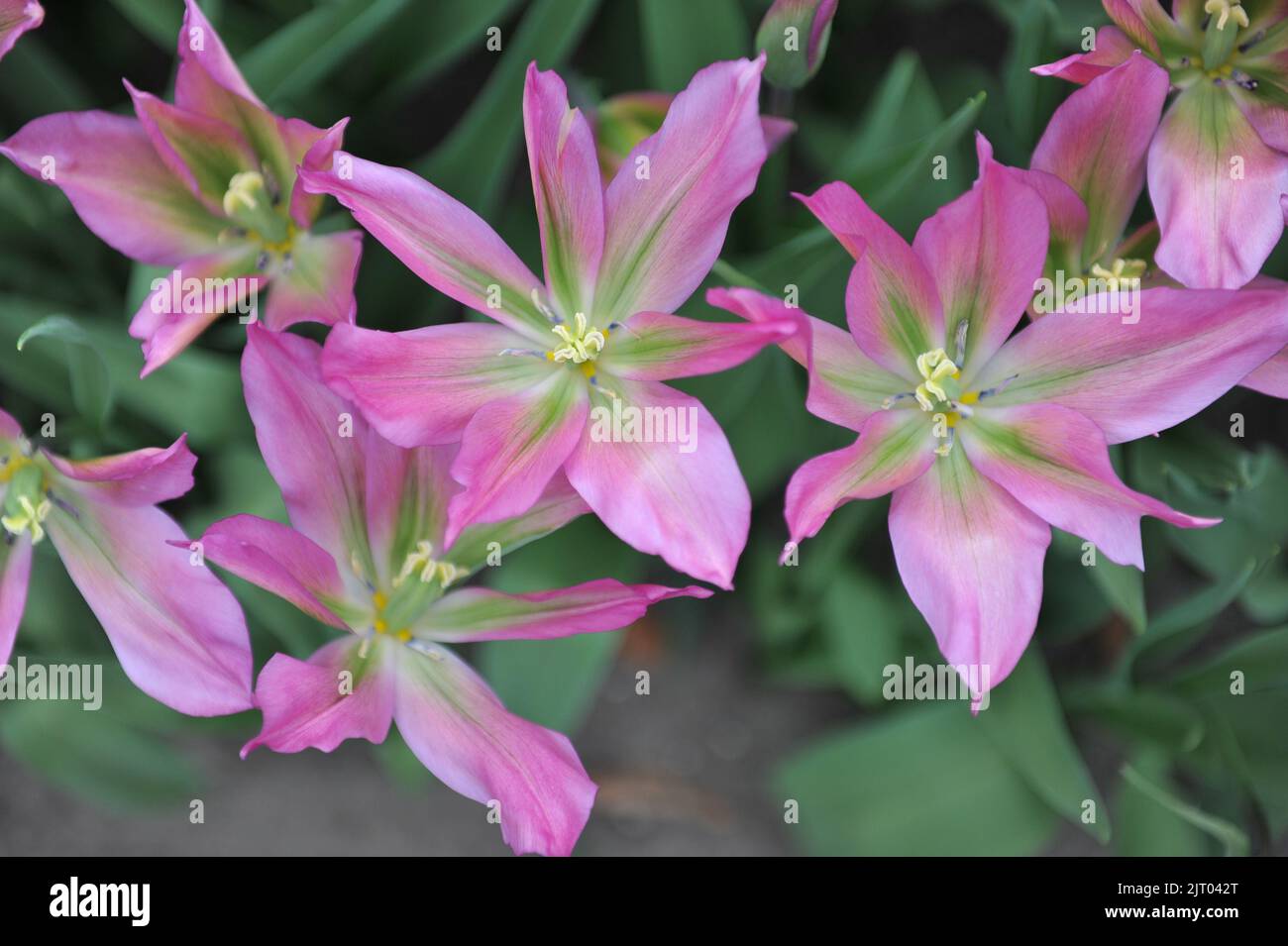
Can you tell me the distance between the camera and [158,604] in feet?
2.98

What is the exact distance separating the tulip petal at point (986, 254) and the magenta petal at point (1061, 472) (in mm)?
58

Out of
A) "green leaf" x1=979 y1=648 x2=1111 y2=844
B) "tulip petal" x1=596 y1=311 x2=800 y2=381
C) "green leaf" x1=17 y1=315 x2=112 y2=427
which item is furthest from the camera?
"green leaf" x1=979 y1=648 x2=1111 y2=844

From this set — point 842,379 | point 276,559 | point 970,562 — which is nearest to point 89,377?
point 276,559

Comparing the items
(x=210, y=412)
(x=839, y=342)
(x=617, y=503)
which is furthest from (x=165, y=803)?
(x=839, y=342)

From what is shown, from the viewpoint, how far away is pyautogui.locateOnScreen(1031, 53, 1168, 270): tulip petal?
2.80 feet

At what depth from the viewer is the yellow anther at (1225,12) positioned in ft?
3.00

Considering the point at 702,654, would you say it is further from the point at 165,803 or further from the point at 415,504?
the point at 415,504

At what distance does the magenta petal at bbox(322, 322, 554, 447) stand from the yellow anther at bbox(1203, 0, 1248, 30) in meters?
0.57

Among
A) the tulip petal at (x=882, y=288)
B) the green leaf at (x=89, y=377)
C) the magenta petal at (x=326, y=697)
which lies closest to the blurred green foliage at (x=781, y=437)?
the green leaf at (x=89, y=377)

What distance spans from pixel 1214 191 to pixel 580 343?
48 cm

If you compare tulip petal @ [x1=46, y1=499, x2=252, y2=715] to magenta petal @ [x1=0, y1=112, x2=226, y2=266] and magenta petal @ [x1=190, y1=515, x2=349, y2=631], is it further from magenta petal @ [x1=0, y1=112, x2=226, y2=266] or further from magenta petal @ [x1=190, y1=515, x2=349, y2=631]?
magenta petal @ [x1=0, y1=112, x2=226, y2=266]

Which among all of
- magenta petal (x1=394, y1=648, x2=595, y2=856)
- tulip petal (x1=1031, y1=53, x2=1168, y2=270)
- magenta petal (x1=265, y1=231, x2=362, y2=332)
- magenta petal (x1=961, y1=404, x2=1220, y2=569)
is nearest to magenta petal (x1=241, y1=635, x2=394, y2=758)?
magenta petal (x1=394, y1=648, x2=595, y2=856)

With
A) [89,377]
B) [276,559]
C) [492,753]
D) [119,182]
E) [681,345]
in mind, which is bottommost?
[492,753]

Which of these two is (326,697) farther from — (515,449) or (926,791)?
(926,791)
